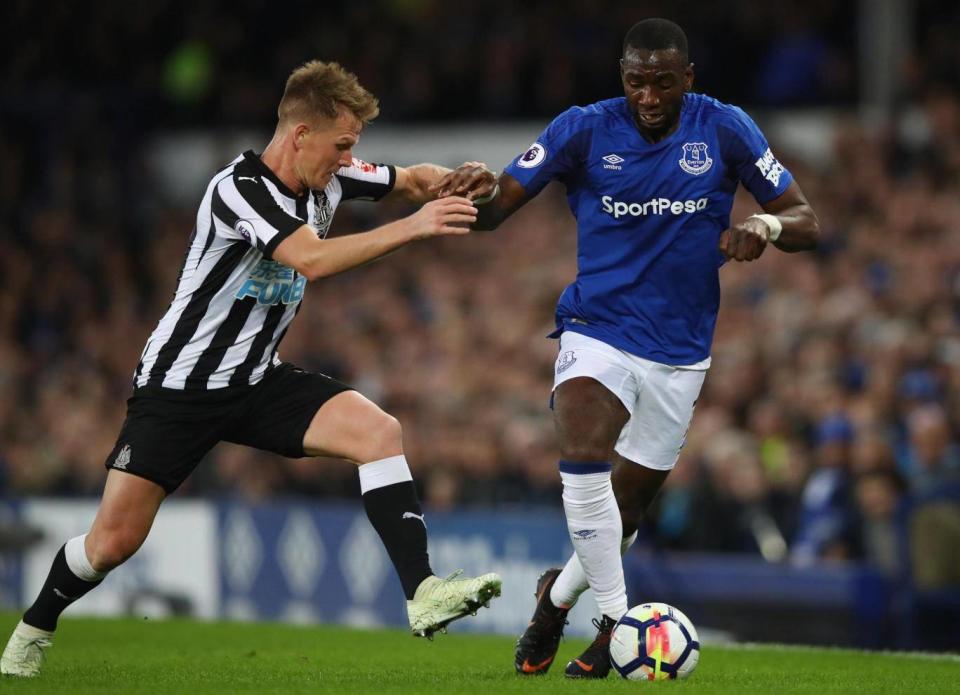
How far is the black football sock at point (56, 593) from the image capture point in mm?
6996

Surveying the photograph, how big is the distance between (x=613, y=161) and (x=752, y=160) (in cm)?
58

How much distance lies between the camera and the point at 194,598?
14203mm

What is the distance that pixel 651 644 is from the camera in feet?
21.6

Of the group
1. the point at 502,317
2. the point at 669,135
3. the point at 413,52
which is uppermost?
the point at 413,52

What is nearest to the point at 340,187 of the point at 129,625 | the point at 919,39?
the point at 129,625

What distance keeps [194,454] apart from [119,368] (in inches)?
475

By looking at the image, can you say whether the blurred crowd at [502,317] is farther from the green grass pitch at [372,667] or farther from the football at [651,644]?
the football at [651,644]

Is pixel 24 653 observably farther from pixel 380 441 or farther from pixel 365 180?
pixel 365 180

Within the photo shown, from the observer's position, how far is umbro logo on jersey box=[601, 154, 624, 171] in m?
6.97

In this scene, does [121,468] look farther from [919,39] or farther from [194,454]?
[919,39]

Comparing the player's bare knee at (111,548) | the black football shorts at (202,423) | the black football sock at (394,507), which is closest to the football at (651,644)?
the black football sock at (394,507)

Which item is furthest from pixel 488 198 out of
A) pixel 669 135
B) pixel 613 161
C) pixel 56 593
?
pixel 56 593

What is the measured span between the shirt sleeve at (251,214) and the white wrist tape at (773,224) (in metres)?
1.84

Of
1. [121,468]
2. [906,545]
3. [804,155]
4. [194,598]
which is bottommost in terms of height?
[194,598]
